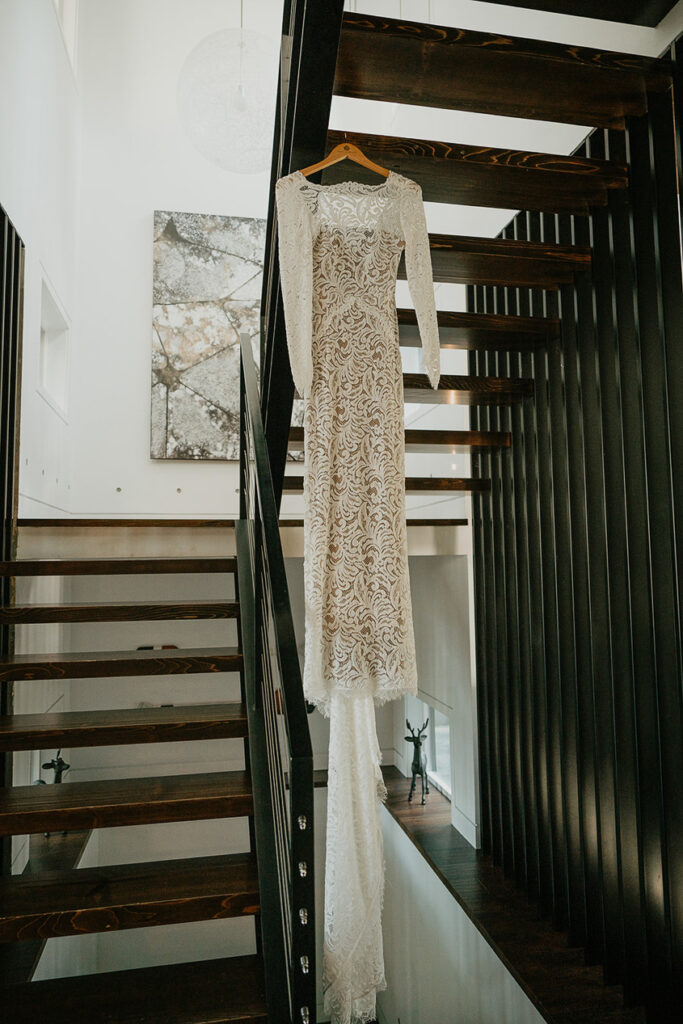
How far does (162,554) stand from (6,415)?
1034mm

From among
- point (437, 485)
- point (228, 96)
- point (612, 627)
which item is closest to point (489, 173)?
point (612, 627)

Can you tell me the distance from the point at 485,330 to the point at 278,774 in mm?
1886

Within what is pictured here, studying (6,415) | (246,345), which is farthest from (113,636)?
(246,345)

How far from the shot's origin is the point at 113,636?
209 inches

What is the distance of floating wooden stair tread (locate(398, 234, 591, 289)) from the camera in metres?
2.38

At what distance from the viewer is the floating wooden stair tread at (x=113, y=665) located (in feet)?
7.93

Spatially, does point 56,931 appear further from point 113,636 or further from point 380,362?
point 113,636

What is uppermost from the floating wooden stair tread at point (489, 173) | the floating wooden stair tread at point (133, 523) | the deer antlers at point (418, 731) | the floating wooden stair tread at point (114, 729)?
the floating wooden stair tread at point (489, 173)

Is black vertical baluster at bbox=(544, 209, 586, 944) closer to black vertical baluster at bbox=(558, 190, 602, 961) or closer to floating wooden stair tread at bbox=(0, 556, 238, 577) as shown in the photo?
black vertical baluster at bbox=(558, 190, 602, 961)

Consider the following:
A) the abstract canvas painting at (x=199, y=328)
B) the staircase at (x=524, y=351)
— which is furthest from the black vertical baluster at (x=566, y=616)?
the abstract canvas painting at (x=199, y=328)

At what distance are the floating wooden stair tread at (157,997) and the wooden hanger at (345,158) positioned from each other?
231cm

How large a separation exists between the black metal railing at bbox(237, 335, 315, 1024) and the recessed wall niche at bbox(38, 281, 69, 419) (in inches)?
116

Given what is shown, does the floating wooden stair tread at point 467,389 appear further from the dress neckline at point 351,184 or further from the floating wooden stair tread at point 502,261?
the dress neckline at point 351,184

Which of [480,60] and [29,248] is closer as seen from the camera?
[480,60]
